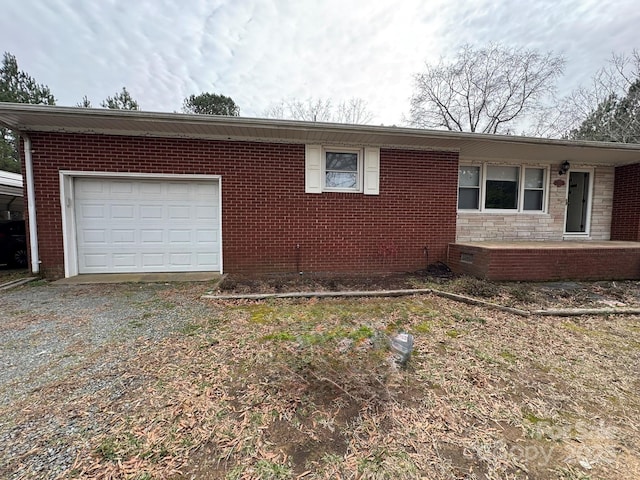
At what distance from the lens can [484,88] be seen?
17.5 metres

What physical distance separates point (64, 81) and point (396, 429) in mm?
18834

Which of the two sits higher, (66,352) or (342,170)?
(342,170)

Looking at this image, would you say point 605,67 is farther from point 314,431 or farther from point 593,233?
point 314,431

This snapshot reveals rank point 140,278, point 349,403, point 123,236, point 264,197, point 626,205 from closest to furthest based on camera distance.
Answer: point 349,403 < point 140,278 < point 123,236 < point 264,197 < point 626,205

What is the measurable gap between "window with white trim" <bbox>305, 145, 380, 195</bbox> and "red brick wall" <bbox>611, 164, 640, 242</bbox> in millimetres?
7177

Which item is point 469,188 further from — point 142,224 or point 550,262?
point 142,224

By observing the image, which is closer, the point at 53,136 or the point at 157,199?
the point at 53,136

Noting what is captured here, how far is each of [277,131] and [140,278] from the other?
13.4 feet

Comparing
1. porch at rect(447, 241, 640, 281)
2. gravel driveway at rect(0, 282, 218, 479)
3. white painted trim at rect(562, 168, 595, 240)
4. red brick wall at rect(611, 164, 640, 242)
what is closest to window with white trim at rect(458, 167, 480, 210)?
porch at rect(447, 241, 640, 281)

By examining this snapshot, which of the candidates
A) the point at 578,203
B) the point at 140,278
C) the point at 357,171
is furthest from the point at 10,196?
the point at 578,203

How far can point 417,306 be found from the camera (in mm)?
4355

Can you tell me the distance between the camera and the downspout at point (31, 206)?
213 inches

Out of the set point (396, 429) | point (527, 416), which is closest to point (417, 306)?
point (527, 416)

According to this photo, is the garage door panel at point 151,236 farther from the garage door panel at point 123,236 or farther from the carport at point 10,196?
the carport at point 10,196
